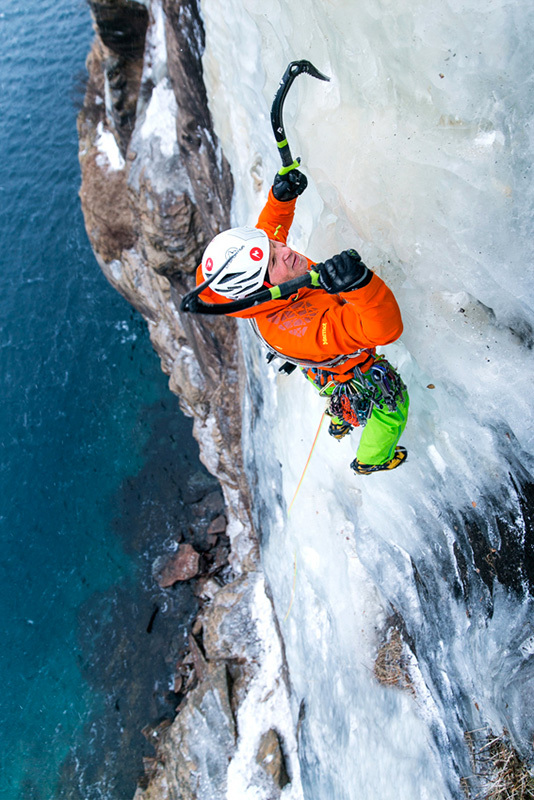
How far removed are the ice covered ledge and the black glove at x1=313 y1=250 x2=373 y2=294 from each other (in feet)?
18.4

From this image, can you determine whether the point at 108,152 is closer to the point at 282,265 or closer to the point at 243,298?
the point at 282,265

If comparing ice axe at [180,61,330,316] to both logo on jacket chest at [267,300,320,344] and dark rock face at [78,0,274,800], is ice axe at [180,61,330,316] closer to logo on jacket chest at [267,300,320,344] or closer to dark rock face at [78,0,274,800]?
logo on jacket chest at [267,300,320,344]

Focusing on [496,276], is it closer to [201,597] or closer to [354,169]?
[354,169]

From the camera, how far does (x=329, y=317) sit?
3.23 metres

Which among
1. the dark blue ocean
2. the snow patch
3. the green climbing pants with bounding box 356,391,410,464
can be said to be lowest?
the dark blue ocean

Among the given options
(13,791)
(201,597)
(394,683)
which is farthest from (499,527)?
(13,791)

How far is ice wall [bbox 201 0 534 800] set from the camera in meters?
2.81

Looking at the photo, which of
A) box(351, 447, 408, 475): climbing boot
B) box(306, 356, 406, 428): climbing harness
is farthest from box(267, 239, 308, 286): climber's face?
box(351, 447, 408, 475): climbing boot

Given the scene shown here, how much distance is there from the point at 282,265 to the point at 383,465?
1.76m

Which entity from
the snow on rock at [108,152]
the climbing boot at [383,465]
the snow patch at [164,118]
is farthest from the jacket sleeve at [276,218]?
the snow on rock at [108,152]

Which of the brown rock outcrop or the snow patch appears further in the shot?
the brown rock outcrop

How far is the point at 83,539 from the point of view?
523 inches

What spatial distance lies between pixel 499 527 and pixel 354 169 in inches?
107

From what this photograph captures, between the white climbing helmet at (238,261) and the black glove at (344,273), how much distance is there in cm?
51
